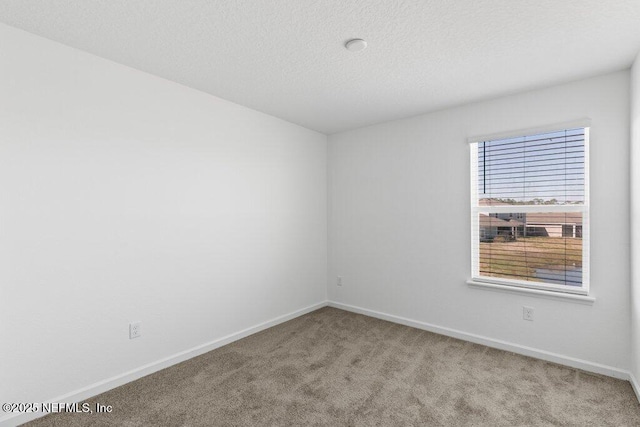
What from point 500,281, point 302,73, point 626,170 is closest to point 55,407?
point 302,73

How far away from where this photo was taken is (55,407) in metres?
2.04

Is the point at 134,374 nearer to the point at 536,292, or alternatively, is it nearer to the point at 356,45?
the point at 356,45

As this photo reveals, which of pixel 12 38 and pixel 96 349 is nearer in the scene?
pixel 12 38

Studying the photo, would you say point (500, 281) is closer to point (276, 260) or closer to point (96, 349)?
point (276, 260)

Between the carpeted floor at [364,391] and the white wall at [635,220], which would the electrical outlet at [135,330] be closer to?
the carpeted floor at [364,391]

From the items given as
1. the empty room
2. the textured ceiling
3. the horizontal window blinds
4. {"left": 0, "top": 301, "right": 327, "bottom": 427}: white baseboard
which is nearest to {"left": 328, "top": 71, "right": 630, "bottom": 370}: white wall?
the empty room

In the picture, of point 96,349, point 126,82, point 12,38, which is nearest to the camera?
point 12,38

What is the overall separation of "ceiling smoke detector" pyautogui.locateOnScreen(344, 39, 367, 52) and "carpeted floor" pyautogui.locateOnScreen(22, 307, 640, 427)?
7.83 ft

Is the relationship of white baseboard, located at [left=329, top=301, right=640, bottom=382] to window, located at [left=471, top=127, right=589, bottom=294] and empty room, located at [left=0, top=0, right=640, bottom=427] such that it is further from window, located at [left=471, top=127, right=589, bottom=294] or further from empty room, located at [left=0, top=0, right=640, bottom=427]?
window, located at [left=471, top=127, right=589, bottom=294]

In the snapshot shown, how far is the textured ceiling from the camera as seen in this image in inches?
68.2

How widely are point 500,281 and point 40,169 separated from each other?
3.77 meters

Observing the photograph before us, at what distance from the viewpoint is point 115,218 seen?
7.70ft

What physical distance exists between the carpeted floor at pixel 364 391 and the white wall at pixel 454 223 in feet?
1.12

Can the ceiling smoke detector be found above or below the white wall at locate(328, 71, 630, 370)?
above
